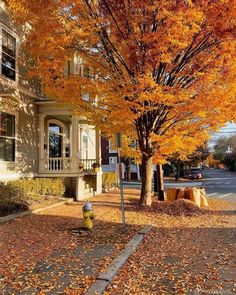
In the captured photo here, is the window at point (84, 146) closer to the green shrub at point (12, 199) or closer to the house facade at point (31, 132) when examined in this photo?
the house facade at point (31, 132)

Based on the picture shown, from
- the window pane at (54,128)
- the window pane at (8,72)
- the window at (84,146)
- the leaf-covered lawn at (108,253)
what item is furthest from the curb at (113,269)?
the window at (84,146)

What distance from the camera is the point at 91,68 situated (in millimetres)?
13211

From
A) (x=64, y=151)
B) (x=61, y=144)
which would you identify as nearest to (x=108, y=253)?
(x=64, y=151)

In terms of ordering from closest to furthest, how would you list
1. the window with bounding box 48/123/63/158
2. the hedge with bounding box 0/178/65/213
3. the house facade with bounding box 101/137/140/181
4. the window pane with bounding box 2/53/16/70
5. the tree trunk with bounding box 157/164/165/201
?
the hedge with bounding box 0/178/65/213 → the window pane with bounding box 2/53/16/70 → the tree trunk with bounding box 157/164/165/201 → the window with bounding box 48/123/63/158 → the house facade with bounding box 101/137/140/181

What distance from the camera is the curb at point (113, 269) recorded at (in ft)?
16.8

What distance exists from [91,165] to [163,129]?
7349mm

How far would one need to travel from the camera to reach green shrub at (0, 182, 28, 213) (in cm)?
1138

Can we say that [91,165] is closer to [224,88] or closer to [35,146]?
[35,146]

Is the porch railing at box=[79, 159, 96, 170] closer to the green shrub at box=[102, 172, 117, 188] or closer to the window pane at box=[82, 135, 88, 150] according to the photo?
the window pane at box=[82, 135, 88, 150]

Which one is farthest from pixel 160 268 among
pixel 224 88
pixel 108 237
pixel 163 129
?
pixel 163 129

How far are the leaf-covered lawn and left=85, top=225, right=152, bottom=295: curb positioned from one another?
0.11 m

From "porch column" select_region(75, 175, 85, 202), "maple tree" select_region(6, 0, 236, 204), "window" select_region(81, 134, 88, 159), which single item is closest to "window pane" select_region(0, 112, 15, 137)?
"maple tree" select_region(6, 0, 236, 204)

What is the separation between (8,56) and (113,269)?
11730 mm

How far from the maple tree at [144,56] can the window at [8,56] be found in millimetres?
2538
